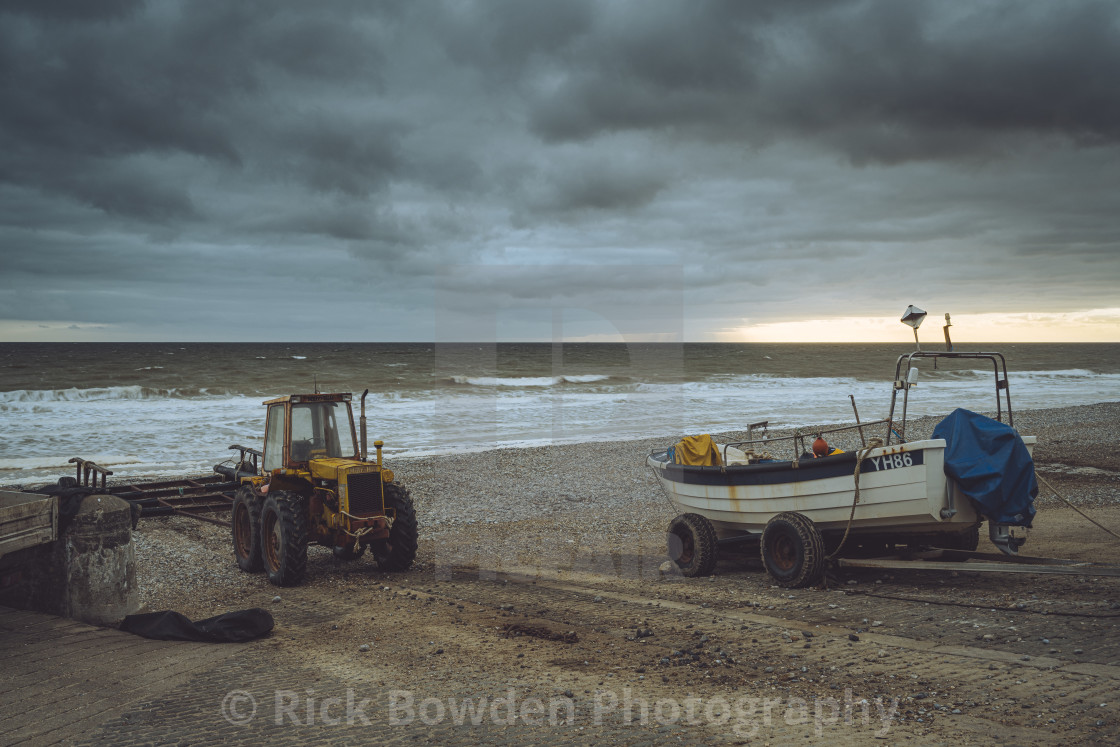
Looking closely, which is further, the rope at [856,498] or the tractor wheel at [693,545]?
the tractor wheel at [693,545]

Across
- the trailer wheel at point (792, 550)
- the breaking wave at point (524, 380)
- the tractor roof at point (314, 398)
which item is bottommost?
the trailer wheel at point (792, 550)

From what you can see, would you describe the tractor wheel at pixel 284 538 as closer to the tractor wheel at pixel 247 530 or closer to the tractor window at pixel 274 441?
the tractor wheel at pixel 247 530

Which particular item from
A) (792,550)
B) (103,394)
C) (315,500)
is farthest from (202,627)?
(103,394)

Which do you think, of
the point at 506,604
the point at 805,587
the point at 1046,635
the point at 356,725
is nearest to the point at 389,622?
the point at 506,604

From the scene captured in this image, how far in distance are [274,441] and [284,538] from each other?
1.54 metres

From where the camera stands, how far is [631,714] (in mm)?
4766

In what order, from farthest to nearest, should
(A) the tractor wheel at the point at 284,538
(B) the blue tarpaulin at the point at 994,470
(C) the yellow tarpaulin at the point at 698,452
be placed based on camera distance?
(C) the yellow tarpaulin at the point at 698,452 → (A) the tractor wheel at the point at 284,538 → (B) the blue tarpaulin at the point at 994,470

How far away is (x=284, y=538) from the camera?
841 centimetres

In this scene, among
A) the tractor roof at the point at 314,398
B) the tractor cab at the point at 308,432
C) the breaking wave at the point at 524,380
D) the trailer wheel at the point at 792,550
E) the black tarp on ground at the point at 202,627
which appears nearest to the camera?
the black tarp on ground at the point at 202,627

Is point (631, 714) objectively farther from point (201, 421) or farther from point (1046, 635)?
point (201, 421)

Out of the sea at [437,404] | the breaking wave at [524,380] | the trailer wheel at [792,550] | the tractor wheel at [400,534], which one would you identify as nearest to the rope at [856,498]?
the trailer wheel at [792,550]

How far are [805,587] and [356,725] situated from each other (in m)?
4.98

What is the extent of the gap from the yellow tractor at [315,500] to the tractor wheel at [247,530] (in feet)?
0.04

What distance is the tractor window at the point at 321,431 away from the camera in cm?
937
